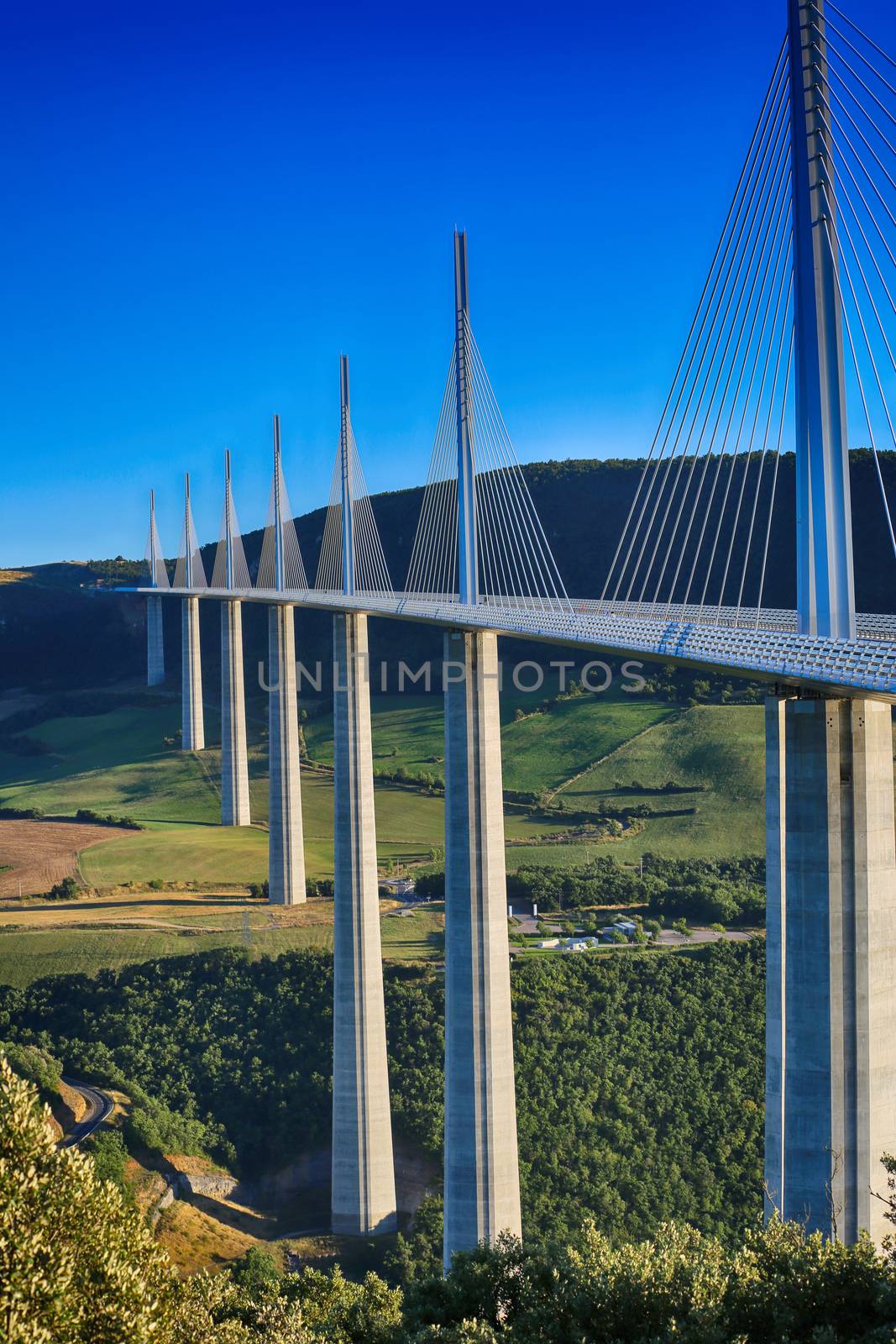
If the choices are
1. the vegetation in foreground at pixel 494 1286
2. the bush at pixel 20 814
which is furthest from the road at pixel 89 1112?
the bush at pixel 20 814

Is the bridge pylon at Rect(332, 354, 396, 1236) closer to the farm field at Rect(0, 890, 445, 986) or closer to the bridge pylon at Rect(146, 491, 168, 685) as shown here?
the farm field at Rect(0, 890, 445, 986)

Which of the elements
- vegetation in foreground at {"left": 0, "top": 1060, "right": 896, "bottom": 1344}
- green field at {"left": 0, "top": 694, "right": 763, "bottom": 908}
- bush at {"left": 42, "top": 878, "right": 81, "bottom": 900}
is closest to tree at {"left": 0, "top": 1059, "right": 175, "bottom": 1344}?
vegetation in foreground at {"left": 0, "top": 1060, "right": 896, "bottom": 1344}

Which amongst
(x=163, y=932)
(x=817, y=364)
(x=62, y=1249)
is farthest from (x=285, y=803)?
(x=817, y=364)

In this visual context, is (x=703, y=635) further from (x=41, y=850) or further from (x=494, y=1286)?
(x=41, y=850)

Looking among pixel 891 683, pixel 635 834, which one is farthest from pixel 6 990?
pixel 891 683

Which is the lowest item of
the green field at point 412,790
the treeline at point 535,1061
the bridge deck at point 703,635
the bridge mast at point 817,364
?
the treeline at point 535,1061

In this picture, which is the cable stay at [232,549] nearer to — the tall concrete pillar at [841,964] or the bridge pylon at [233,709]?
the bridge pylon at [233,709]
